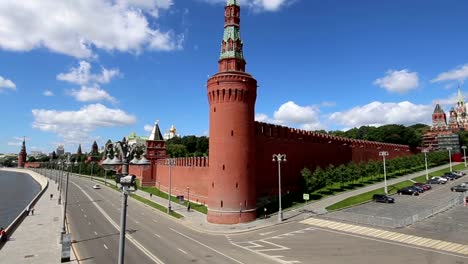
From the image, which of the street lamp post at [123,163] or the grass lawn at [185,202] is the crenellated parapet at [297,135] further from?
the street lamp post at [123,163]

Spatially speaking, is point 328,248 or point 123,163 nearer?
point 123,163

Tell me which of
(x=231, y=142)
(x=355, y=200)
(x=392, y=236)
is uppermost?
(x=231, y=142)

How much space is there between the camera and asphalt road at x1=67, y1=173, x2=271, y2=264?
25.1 metres

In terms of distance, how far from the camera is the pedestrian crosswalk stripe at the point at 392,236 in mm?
27319

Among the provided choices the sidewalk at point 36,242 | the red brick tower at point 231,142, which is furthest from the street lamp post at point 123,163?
the red brick tower at point 231,142

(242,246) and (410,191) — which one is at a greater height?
(410,191)

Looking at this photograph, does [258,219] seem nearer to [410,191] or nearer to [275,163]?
[275,163]

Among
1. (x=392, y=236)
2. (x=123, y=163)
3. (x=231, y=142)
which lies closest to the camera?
(x=123, y=163)

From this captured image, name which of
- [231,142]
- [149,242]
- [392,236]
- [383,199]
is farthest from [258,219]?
[383,199]

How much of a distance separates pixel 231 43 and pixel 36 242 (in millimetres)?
30610

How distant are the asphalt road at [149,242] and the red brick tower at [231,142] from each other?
18.5 feet

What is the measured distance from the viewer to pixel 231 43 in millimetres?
43562

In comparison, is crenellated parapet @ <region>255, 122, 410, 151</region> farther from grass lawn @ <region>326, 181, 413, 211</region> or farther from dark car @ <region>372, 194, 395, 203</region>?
dark car @ <region>372, 194, 395, 203</region>

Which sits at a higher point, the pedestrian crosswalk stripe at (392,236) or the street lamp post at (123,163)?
the street lamp post at (123,163)
